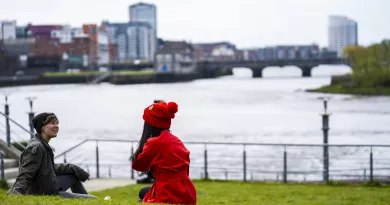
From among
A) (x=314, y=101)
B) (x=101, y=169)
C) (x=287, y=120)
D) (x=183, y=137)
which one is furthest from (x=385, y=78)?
(x=101, y=169)

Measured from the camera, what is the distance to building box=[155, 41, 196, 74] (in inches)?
5379

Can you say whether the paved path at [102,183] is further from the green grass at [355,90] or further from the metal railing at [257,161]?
the green grass at [355,90]

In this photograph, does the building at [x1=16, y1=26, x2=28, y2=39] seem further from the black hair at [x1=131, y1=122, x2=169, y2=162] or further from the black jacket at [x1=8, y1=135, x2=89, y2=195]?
the black hair at [x1=131, y1=122, x2=169, y2=162]

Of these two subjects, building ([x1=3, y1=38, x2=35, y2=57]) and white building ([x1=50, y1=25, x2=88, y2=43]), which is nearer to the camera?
building ([x1=3, y1=38, x2=35, y2=57])

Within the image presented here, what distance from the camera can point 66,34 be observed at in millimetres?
158000

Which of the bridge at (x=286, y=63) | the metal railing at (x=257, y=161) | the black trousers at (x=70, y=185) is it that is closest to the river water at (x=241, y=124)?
the metal railing at (x=257, y=161)

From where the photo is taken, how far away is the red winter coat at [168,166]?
510cm

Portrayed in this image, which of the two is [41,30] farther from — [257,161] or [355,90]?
[257,161]

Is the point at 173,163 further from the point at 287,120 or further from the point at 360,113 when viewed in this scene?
the point at 360,113

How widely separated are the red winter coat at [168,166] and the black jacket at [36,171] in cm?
78

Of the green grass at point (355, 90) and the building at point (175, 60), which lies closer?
the green grass at point (355, 90)

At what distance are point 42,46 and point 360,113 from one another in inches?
4329

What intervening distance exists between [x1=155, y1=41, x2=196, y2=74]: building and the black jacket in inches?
5032

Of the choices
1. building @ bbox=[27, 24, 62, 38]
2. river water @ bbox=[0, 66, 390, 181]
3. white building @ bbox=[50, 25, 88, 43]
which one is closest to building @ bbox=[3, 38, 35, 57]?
white building @ bbox=[50, 25, 88, 43]
